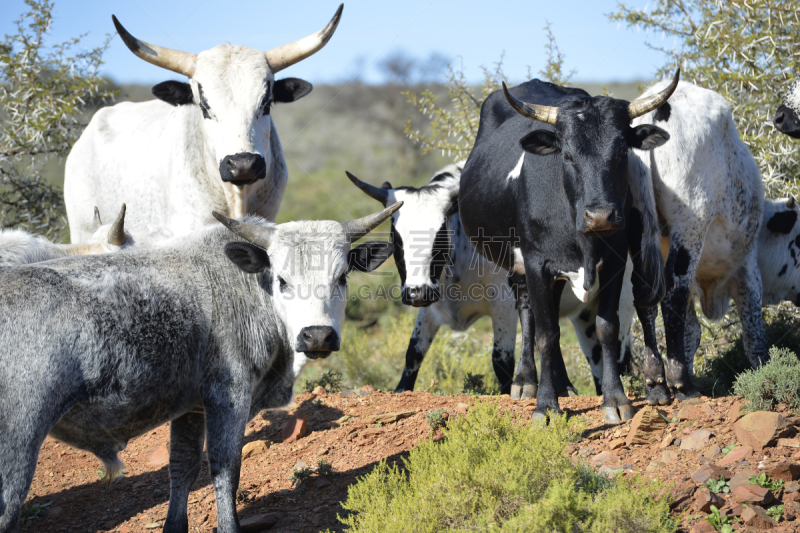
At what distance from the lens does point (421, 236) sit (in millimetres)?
7461

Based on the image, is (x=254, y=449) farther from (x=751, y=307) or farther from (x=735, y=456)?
(x=751, y=307)

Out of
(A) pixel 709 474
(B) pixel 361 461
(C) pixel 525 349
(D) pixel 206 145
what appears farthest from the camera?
(C) pixel 525 349

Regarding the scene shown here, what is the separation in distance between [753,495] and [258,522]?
2919 millimetres

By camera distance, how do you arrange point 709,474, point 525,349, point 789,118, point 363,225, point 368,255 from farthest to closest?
1. point 525,349
2. point 789,118
3. point 368,255
4. point 363,225
5. point 709,474

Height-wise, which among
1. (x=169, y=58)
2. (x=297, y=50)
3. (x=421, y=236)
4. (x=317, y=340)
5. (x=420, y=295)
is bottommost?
(x=317, y=340)

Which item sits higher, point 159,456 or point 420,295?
point 420,295

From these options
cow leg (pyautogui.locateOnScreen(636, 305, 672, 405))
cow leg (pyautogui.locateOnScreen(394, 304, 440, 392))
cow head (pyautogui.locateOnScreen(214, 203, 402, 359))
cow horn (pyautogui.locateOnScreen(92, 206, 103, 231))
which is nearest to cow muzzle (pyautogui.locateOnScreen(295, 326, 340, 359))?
cow head (pyautogui.locateOnScreen(214, 203, 402, 359))

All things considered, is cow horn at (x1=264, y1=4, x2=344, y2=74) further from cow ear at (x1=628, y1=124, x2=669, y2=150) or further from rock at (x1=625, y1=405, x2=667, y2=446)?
rock at (x1=625, y1=405, x2=667, y2=446)

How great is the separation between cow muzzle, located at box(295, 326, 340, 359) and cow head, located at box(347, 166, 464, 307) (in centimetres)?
244

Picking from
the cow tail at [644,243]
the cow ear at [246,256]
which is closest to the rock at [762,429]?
the cow tail at [644,243]

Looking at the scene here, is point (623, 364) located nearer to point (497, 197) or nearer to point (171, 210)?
point (497, 197)

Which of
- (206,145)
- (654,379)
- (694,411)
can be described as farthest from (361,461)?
(206,145)

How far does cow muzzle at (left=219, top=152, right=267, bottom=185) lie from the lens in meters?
6.10

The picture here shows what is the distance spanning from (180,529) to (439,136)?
22.7 ft
